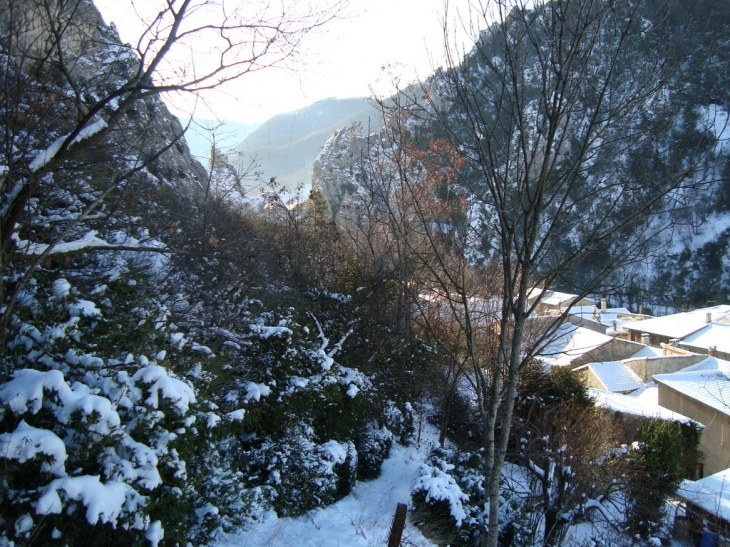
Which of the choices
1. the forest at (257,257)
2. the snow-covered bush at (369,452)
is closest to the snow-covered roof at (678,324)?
the snow-covered bush at (369,452)

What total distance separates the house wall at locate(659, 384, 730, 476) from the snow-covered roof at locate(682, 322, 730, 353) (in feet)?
43.0

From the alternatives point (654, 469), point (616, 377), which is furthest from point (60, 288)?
point (616, 377)

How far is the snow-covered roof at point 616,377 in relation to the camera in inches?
858

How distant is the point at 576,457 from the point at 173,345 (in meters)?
8.48

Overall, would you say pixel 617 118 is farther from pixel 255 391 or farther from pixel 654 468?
pixel 654 468

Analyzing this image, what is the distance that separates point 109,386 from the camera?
3.36 metres

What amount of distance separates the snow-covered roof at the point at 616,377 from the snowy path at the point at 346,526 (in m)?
17.5

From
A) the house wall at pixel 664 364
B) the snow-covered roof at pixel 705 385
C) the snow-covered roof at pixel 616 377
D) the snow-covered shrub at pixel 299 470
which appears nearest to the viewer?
the snow-covered shrub at pixel 299 470

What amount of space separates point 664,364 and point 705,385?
23.8 ft

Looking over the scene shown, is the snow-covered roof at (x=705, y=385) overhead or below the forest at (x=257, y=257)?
below

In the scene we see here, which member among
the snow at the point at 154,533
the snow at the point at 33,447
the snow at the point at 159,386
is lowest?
the snow at the point at 154,533

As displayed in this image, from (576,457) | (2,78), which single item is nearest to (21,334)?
(2,78)

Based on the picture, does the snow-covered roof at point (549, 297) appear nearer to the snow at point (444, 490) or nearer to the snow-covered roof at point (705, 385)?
the snow at point (444, 490)

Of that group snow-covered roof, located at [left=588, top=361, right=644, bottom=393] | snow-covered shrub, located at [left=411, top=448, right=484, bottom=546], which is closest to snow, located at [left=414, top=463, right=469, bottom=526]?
snow-covered shrub, located at [left=411, top=448, right=484, bottom=546]
